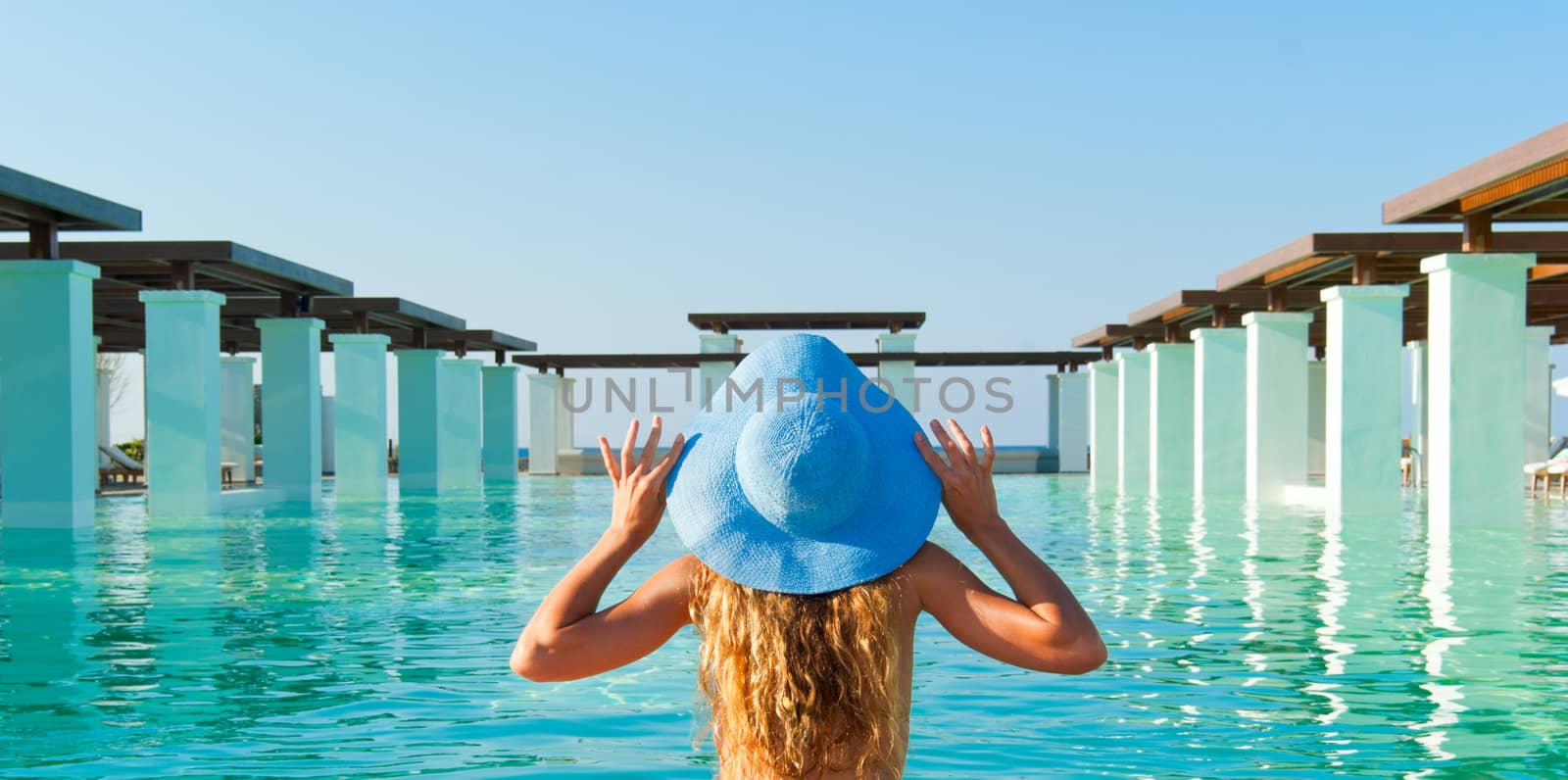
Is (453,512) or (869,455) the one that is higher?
(869,455)

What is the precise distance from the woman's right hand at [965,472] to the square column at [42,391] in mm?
14893

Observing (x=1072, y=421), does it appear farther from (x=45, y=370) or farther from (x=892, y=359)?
(x=45, y=370)

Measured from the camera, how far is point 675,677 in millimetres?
6473

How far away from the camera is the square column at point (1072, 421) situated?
32750mm

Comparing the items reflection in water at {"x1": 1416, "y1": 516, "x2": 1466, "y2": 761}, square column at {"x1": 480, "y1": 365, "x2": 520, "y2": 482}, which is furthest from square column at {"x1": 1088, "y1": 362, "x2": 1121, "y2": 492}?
reflection in water at {"x1": 1416, "y1": 516, "x2": 1466, "y2": 761}

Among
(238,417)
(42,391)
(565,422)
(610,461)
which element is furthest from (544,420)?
(610,461)

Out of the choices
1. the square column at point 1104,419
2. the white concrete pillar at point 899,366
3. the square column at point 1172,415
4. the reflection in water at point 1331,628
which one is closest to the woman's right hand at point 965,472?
the reflection in water at point 1331,628

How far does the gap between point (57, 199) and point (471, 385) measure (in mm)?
16373

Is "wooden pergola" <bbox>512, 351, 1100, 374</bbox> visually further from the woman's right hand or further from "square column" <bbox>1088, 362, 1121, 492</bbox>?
the woman's right hand

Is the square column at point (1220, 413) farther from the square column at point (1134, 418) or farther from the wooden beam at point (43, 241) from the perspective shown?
the wooden beam at point (43, 241)

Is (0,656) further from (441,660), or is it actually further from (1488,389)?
(1488,389)

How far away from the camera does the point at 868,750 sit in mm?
2082

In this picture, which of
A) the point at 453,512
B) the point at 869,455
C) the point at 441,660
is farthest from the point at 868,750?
the point at 453,512

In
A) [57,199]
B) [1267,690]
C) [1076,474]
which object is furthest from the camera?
[1076,474]
